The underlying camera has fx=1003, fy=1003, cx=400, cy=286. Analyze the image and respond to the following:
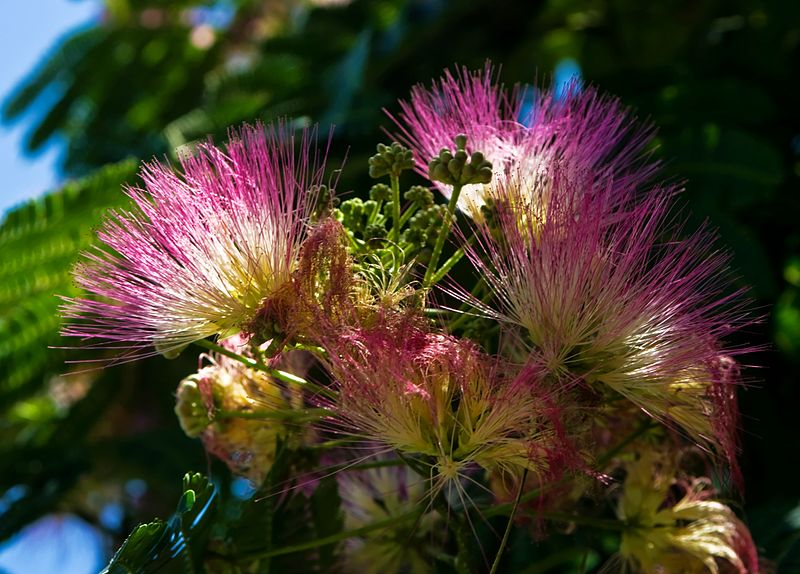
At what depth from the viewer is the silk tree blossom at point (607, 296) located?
4.96 feet

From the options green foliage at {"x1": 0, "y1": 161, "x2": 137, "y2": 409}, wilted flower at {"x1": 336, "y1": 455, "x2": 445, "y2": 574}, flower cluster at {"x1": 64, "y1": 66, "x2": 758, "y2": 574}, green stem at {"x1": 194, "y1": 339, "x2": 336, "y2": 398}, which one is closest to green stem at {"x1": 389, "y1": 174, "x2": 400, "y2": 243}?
flower cluster at {"x1": 64, "y1": 66, "x2": 758, "y2": 574}

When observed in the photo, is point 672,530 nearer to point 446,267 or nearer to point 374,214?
point 446,267

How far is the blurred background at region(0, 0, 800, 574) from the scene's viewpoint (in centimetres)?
274

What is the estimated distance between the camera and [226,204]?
1.62m

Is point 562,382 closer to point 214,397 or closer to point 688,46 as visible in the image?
point 214,397

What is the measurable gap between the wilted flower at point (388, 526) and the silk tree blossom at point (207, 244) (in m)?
0.46

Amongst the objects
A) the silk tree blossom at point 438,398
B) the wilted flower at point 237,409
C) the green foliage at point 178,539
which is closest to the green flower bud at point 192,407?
the wilted flower at point 237,409

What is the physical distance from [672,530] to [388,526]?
52cm

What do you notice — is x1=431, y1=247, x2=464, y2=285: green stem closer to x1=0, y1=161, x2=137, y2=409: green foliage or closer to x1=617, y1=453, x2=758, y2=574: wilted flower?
x1=617, y1=453, x2=758, y2=574: wilted flower

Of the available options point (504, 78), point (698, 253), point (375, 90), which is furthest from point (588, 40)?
point (698, 253)

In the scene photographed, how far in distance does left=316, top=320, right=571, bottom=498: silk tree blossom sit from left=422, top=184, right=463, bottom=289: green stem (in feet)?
0.42

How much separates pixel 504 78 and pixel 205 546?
2994 millimetres

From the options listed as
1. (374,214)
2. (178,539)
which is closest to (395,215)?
(374,214)

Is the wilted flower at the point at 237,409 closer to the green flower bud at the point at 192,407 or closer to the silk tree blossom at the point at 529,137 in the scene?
the green flower bud at the point at 192,407
